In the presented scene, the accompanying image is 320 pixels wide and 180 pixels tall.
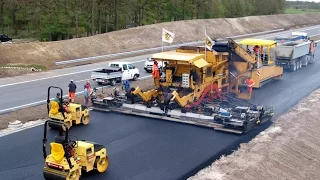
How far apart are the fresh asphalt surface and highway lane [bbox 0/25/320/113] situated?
15.6 ft

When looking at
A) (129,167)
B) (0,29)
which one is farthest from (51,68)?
(0,29)

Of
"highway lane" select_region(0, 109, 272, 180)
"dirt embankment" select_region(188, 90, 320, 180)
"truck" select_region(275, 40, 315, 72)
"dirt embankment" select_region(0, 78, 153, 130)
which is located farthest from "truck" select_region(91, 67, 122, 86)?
"truck" select_region(275, 40, 315, 72)

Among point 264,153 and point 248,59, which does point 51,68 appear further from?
point 264,153

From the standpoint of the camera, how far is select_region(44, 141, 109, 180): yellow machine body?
11242mm

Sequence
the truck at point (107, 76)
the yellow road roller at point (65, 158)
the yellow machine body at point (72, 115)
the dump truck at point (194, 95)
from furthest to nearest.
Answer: the truck at point (107, 76)
the dump truck at point (194, 95)
the yellow machine body at point (72, 115)
the yellow road roller at point (65, 158)

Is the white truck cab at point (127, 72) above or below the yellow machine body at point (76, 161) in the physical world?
above

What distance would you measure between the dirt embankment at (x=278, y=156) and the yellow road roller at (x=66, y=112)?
659 cm

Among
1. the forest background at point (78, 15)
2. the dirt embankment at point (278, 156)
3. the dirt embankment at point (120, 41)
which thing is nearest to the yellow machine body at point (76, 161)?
the dirt embankment at point (278, 156)

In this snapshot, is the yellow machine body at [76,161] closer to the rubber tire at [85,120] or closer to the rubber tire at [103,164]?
the rubber tire at [103,164]

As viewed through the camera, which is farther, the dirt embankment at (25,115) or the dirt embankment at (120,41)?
the dirt embankment at (120,41)

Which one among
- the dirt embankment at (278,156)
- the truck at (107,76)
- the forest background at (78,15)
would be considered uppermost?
the forest background at (78,15)

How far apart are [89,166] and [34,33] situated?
42.0 m

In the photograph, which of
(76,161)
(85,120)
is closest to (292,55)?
(85,120)

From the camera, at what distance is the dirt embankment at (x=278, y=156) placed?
13.0m
